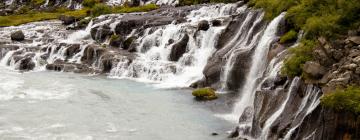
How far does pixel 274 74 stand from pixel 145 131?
29.5ft

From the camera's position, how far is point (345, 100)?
2266 cm

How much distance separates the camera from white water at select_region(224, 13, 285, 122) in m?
37.1

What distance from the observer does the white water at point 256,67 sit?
3709 cm

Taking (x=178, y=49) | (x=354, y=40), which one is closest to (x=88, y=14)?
(x=178, y=49)

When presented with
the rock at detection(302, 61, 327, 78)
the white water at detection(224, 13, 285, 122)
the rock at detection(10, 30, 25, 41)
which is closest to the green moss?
the rock at detection(10, 30, 25, 41)

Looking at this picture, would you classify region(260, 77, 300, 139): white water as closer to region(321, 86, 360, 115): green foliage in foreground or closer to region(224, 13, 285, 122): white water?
region(321, 86, 360, 115): green foliage in foreground

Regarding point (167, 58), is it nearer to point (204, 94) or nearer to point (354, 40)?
point (204, 94)

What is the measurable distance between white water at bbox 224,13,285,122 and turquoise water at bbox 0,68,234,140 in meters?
2.39

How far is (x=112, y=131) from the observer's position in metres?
32.8

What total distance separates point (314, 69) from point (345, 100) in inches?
176

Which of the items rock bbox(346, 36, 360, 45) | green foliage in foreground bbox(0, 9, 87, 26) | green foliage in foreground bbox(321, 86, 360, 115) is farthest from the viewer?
green foliage in foreground bbox(0, 9, 87, 26)

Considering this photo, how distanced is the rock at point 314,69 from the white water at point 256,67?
935cm

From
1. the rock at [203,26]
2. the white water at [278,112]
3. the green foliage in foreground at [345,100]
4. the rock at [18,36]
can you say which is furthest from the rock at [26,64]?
the green foliage in foreground at [345,100]

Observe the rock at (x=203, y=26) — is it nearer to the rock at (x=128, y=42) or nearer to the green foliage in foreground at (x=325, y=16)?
the rock at (x=128, y=42)
